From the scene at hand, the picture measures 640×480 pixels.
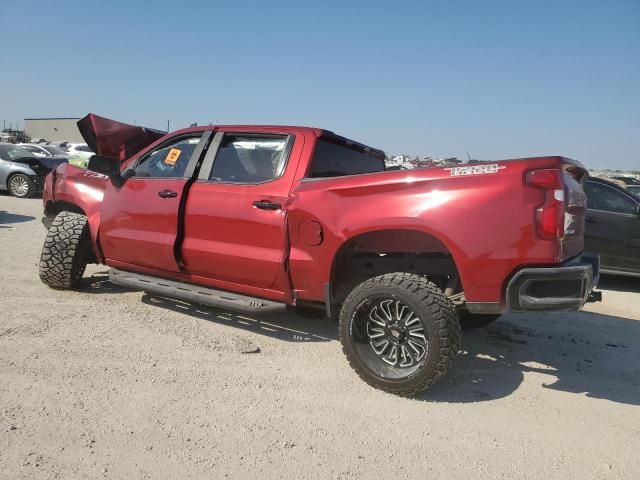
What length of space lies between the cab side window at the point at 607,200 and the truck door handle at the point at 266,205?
17.1 feet

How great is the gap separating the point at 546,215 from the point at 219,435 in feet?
7.13

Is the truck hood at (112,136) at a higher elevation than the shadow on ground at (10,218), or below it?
higher

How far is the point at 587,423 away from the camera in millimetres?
2941

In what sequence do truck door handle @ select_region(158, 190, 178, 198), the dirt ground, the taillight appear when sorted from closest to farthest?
Result: the dirt ground
the taillight
truck door handle @ select_region(158, 190, 178, 198)

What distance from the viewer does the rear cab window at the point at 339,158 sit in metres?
3.89

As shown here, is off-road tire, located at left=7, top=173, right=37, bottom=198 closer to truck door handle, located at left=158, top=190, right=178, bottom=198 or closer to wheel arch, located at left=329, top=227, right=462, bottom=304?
truck door handle, located at left=158, top=190, right=178, bottom=198

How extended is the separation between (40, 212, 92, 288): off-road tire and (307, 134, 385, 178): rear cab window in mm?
2639

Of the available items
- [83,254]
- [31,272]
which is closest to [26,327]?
[83,254]

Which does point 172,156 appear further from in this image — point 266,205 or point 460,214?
point 460,214

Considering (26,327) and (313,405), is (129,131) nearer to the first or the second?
(26,327)

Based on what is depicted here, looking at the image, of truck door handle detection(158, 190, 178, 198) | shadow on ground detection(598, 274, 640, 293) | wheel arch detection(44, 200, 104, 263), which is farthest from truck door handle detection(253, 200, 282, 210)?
shadow on ground detection(598, 274, 640, 293)

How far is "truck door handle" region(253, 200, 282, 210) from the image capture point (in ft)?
12.1

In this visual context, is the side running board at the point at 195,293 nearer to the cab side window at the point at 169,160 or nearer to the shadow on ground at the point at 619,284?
the cab side window at the point at 169,160

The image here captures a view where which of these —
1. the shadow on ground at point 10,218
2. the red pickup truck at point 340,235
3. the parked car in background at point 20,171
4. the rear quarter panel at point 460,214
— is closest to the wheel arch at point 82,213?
the red pickup truck at point 340,235
